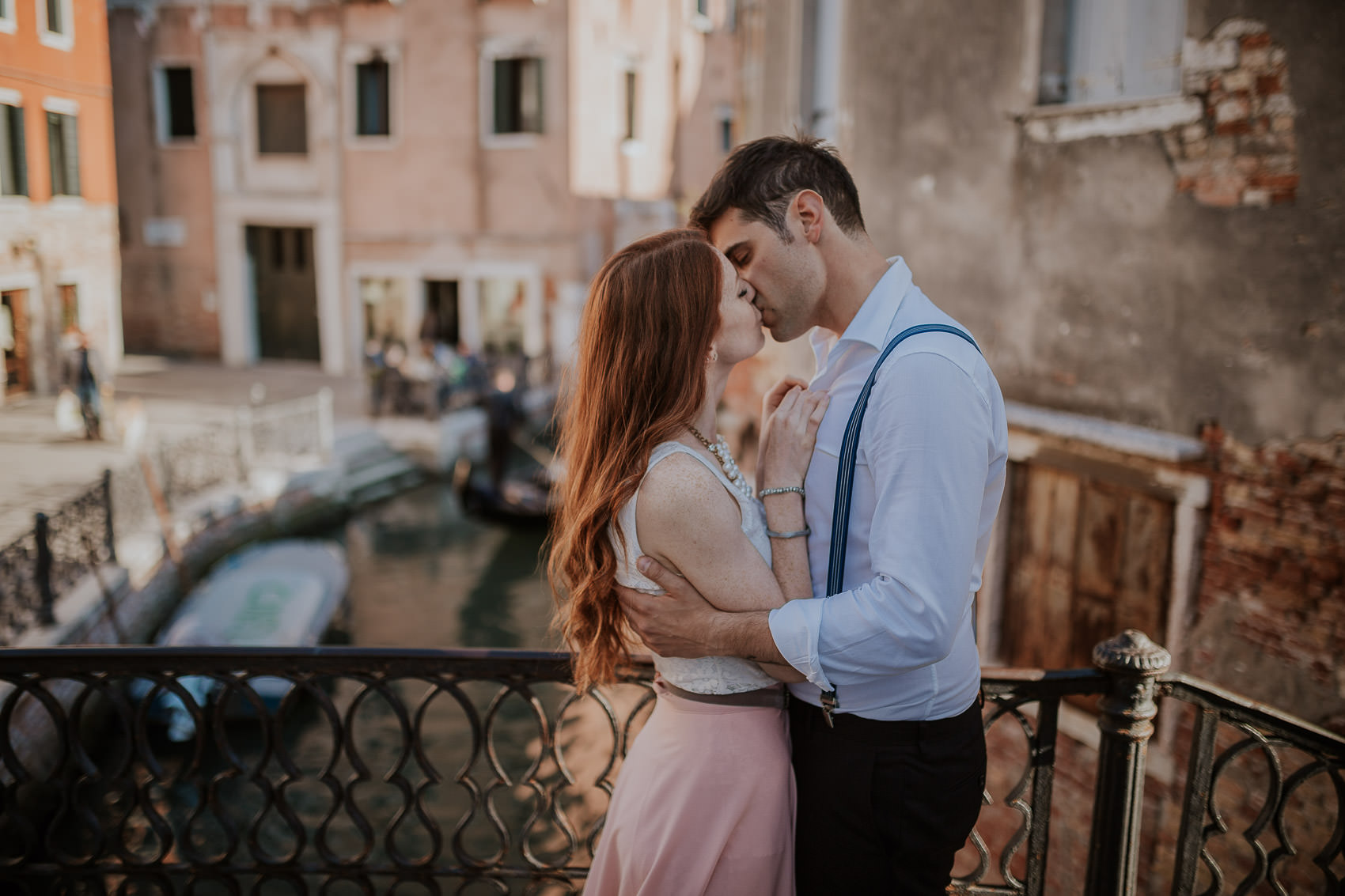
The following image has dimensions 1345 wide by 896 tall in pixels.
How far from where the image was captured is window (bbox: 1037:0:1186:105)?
14.6 feet

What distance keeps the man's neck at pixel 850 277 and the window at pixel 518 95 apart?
58.3 ft

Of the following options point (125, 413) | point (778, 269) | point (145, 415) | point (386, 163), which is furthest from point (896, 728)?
point (386, 163)

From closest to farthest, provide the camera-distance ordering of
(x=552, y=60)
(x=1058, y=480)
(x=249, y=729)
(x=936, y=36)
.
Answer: (x=1058, y=480), (x=936, y=36), (x=249, y=729), (x=552, y=60)

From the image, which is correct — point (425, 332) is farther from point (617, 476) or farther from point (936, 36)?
point (617, 476)

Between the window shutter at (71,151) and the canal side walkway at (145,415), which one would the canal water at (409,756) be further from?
the window shutter at (71,151)

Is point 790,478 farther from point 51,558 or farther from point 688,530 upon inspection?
point 51,558

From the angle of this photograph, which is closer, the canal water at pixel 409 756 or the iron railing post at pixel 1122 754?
the iron railing post at pixel 1122 754

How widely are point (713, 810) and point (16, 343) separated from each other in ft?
38.4

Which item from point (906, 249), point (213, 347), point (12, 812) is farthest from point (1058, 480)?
point (213, 347)

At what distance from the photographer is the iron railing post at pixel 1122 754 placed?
2309mm

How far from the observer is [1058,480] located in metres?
5.15

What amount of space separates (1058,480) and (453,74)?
16.5 m

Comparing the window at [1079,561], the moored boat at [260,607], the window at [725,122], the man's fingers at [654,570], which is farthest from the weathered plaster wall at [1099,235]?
the window at [725,122]

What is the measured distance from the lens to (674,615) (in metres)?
1.72
